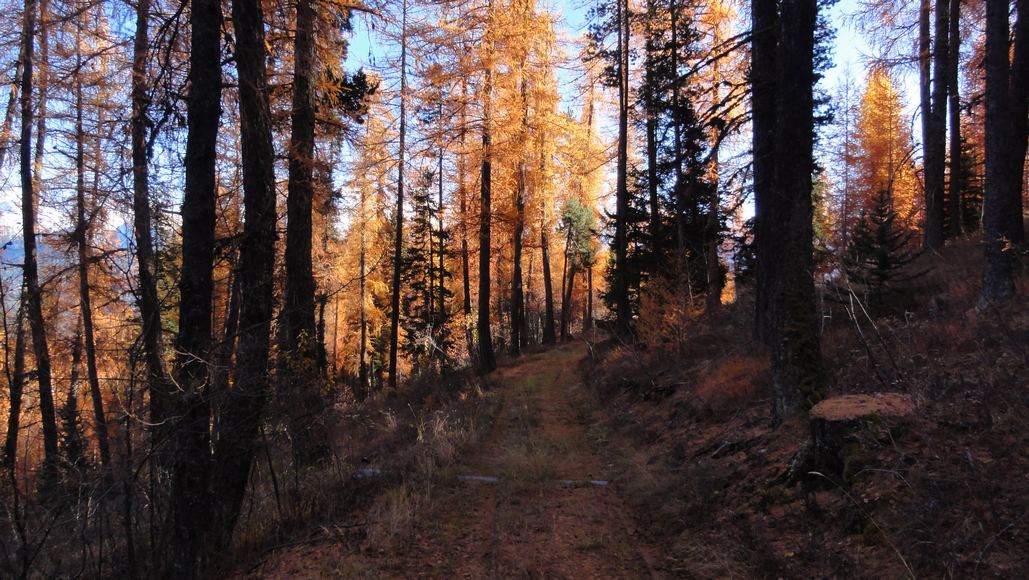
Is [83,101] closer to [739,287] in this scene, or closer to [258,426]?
[258,426]

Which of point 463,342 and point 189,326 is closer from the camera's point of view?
point 189,326

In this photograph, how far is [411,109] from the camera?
14289 millimetres

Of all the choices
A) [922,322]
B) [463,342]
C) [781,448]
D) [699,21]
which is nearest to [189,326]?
[781,448]


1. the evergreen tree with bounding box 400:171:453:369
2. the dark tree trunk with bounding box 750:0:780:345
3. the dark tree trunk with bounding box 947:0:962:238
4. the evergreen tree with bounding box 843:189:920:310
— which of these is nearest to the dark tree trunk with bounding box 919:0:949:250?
the dark tree trunk with bounding box 947:0:962:238

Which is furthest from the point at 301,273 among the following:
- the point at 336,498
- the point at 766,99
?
the point at 766,99

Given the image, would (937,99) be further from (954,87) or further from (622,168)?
(622,168)

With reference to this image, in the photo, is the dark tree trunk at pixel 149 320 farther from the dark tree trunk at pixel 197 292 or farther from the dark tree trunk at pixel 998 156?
the dark tree trunk at pixel 998 156

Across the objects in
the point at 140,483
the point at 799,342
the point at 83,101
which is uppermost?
the point at 83,101

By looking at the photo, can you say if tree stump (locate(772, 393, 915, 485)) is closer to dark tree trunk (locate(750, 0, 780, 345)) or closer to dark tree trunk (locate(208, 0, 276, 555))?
dark tree trunk (locate(750, 0, 780, 345))

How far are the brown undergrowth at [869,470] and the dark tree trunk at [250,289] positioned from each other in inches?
144

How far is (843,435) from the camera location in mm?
4273

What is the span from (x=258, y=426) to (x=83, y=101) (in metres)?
5.92

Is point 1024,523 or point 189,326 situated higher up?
point 189,326

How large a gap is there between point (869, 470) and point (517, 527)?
2.98 meters
